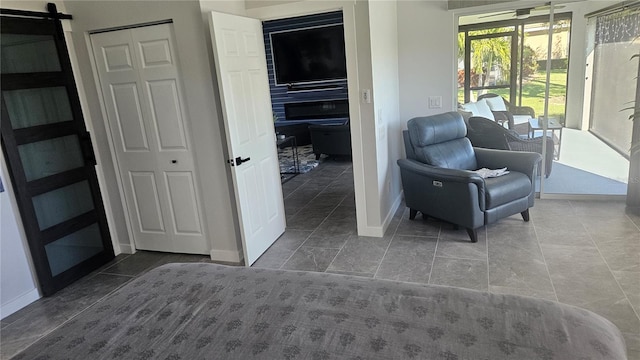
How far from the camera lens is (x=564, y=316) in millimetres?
1332

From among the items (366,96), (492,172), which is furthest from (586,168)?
(366,96)

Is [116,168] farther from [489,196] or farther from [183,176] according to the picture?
[489,196]

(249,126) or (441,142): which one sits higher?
(249,126)

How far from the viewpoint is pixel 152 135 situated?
11.1 ft

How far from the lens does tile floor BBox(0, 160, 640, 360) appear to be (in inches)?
104

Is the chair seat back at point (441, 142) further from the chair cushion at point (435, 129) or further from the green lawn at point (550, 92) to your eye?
the green lawn at point (550, 92)

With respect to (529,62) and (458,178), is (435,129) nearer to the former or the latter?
(458,178)

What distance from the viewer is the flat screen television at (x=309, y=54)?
24.3 ft

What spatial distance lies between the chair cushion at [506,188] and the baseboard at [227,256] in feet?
7.17

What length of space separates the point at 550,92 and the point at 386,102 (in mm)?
1790

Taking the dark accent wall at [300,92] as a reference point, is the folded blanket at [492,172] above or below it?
below

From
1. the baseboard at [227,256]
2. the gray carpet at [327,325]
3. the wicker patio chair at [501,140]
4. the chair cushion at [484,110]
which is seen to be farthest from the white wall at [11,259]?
the chair cushion at [484,110]

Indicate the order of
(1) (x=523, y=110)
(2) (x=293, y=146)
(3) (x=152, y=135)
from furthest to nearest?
(2) (x=293, y=146)
(1) (x=523, y=110)
(3) (x=152, y=135)

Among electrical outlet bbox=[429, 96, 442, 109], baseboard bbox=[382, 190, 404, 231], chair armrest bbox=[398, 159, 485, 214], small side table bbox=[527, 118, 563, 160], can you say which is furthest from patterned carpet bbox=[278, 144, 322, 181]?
small side table bbox=[527, 118, 563, 160]
